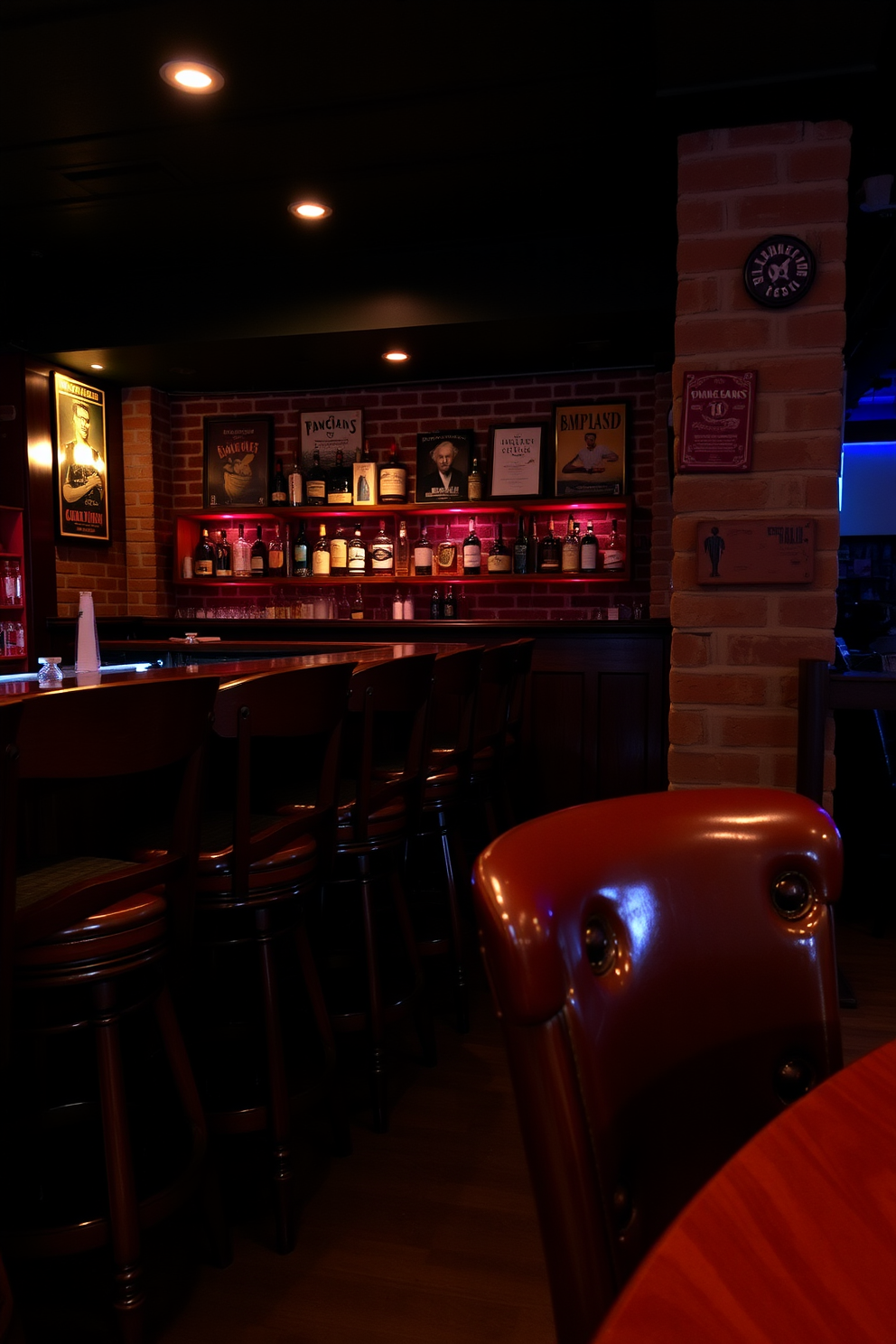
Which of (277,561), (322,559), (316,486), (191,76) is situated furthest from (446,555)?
(191,76)

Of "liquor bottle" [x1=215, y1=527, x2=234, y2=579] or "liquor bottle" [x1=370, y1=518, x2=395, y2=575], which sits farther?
"liquor bottle" [x1=215, y1=527, x2=234, y2=579]

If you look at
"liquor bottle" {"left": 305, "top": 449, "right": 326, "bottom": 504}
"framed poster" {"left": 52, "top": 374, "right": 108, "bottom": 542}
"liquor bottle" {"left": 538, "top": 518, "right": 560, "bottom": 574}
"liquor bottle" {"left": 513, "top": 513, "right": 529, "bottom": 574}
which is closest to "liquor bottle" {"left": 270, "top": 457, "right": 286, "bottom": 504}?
"liquor bottle" {"left": 305, "top": 449, "right": 326, "bottom": 504}

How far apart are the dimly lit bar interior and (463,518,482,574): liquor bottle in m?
0.14

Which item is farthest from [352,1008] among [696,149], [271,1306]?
[696,149]

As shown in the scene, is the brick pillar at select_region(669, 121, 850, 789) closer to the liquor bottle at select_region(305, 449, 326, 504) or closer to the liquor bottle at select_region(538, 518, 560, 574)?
the liquor bottle at select_region(538, 518, 560, 574)

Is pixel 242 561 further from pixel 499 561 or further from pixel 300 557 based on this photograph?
pixel 499 561

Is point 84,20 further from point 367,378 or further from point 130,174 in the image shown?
point 367,378

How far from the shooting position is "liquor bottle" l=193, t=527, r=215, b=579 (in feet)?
20.2

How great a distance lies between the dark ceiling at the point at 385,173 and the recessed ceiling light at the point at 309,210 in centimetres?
8

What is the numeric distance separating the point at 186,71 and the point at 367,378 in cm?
278

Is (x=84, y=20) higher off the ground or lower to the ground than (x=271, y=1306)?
higher

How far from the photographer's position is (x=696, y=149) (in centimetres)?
269

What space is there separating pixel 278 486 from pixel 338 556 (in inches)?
25.3

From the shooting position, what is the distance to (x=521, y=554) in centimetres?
571
